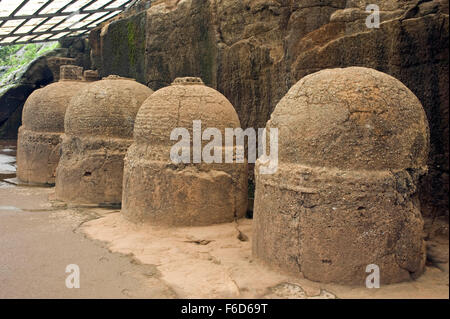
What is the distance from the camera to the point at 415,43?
159 inches

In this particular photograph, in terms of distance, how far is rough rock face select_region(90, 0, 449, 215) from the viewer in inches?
153

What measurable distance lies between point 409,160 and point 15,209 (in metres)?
5.19

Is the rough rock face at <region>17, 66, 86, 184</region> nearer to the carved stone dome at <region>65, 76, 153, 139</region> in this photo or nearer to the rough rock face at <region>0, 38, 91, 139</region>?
the carved stone dome at <region>65, 76, 153, 139</region>

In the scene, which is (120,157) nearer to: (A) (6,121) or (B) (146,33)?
(B) (146,33)

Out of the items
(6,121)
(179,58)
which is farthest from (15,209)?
(6,121)

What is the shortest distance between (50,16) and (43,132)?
3234 millimetres

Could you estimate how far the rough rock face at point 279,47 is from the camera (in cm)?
390

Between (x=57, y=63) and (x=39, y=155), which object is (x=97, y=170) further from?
(x=57, y=63)

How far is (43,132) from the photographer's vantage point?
7805 millimetres

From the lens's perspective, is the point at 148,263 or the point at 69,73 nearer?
the point at 148,263

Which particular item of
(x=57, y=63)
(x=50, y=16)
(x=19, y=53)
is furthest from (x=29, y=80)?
(x=19, y=53)

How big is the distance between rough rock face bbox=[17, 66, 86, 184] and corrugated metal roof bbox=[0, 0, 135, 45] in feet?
5.86

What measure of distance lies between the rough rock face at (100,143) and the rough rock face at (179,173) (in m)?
1.04

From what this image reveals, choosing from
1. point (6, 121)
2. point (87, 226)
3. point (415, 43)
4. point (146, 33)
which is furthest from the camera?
point (6, 121)
